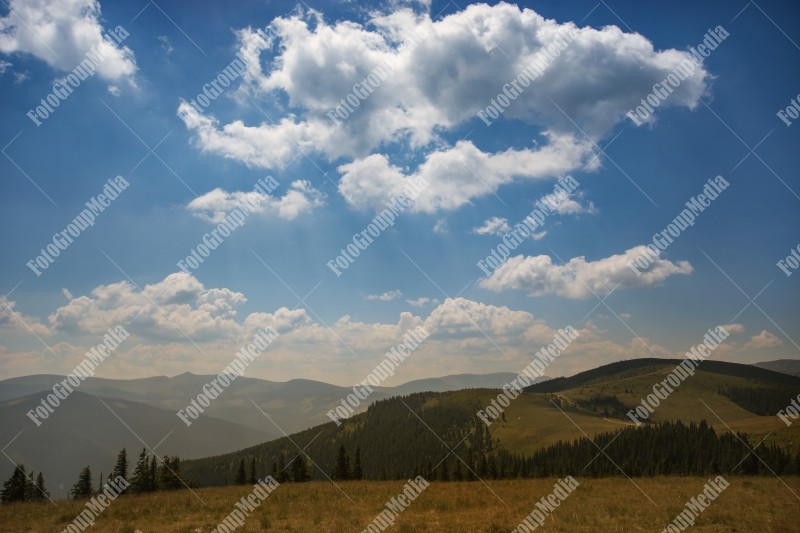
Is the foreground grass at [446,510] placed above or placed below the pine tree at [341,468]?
above

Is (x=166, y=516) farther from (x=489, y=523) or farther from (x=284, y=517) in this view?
(x=489, y=523)

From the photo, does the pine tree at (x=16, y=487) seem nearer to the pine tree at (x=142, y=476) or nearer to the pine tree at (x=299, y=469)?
the pine tree at (x=142, y=476)

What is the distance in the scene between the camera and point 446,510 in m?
17.6

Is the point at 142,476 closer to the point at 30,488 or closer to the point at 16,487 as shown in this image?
the point at 16,487

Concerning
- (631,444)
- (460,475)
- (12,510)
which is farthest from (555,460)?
(12,510)

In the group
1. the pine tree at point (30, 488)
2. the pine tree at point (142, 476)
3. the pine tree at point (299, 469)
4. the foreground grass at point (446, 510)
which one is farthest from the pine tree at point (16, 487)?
the foreground grass at point (446, 510)

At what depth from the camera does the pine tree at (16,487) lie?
3650 cm

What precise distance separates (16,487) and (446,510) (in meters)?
42.3

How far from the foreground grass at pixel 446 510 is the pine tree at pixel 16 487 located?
25.2 meters

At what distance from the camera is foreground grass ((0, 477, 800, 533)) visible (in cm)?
1466

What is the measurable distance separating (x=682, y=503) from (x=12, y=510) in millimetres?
28177

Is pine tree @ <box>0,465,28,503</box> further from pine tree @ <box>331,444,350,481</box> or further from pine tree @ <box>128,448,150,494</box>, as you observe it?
pine tree @ <box>331,444,350,481</box>

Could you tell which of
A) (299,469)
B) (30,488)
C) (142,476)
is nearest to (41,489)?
(142,476)

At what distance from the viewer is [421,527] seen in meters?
14.7
